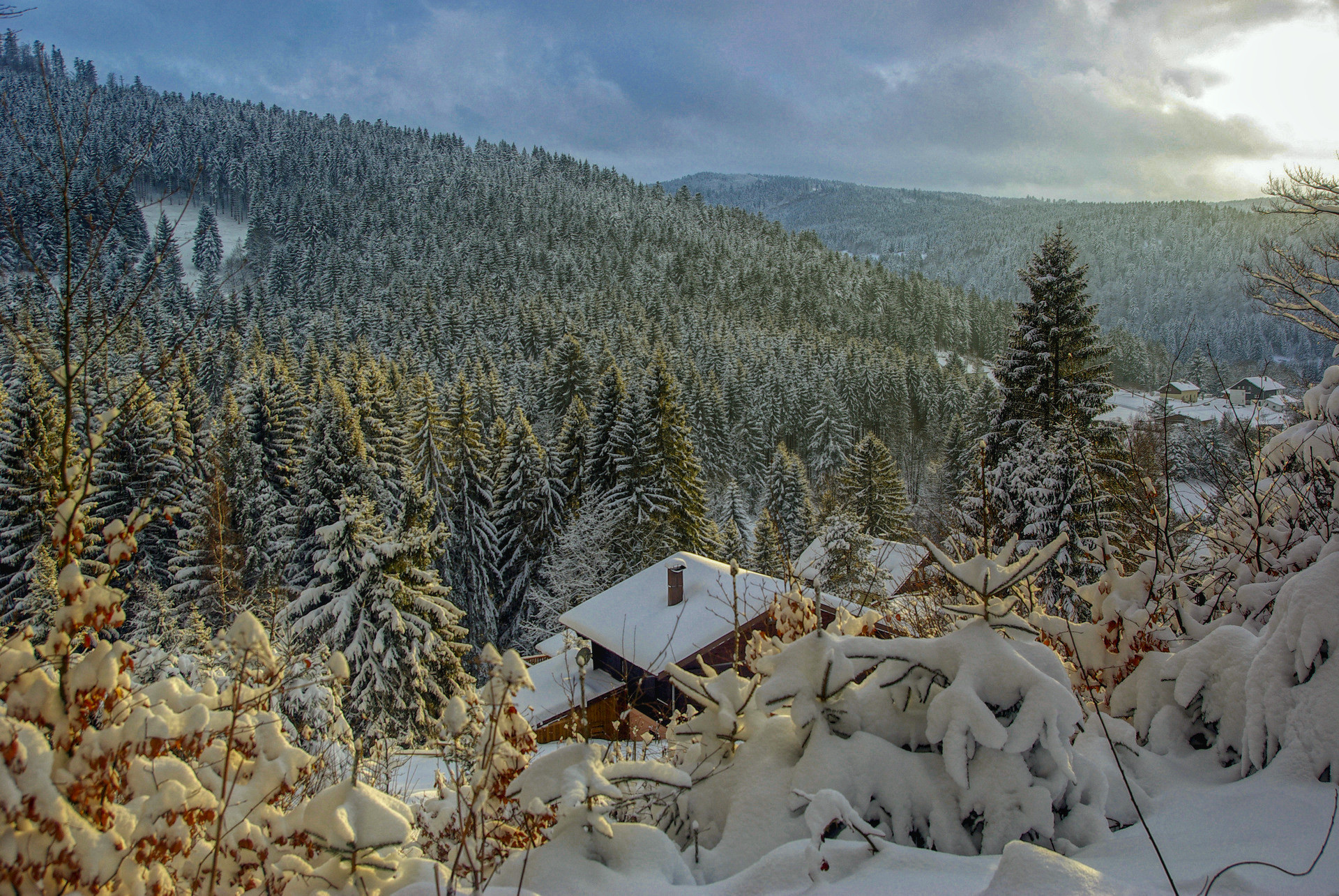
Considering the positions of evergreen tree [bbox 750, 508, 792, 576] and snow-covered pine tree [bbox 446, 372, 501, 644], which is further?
evergreen tree [bbox 750, 508, 792, 576]

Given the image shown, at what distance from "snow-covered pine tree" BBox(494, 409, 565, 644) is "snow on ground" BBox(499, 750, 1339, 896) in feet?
76.2

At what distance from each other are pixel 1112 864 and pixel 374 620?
1483 centimetres

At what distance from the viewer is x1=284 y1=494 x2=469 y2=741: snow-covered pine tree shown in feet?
45.3

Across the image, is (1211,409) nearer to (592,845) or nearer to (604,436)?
(592,845)

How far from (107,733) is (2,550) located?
2511 centimetres

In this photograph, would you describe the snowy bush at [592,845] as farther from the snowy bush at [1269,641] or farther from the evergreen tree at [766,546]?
the evergreen tree at [766,546]

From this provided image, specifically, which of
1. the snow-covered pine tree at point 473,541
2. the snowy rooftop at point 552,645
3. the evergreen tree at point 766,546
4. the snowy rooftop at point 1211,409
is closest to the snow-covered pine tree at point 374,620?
the snowy rooftop at point 552,645

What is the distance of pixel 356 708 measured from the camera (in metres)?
13.7

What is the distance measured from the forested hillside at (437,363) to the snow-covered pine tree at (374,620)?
0.21m

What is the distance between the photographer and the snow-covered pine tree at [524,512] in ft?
82.9

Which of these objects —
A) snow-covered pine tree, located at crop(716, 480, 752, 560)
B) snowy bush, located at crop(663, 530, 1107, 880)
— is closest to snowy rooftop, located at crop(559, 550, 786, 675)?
snowy bush, located at crop(663, 530, 1107, 880)

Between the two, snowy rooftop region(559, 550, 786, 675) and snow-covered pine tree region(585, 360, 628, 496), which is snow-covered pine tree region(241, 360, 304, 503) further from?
snowy rooftop region(559, 550, 786, 675)

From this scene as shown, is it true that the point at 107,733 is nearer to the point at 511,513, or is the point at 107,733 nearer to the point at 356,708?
the point at 356,708

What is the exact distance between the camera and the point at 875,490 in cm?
3634
